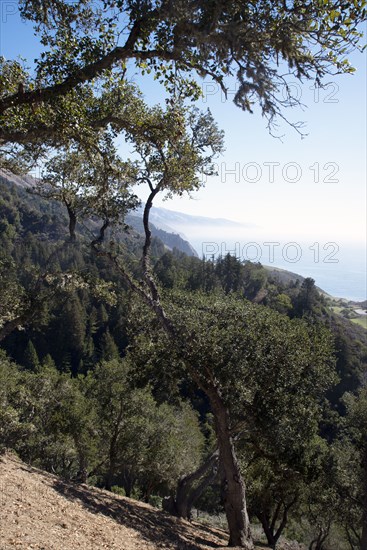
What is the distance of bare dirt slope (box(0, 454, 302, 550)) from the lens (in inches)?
250

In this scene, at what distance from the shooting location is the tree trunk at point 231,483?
1016cm

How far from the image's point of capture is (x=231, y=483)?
33.8ft

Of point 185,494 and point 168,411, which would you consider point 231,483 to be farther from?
point 168,411

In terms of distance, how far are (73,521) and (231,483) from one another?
13.9ft

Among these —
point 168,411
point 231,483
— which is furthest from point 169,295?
point 168,411

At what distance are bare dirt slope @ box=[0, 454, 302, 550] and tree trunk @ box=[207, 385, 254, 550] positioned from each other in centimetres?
72

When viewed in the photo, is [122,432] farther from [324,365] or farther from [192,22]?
[192,22]

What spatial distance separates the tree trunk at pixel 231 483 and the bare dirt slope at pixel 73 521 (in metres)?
0.72

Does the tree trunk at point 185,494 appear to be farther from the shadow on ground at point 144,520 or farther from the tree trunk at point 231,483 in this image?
the tree trunk at point 231,483

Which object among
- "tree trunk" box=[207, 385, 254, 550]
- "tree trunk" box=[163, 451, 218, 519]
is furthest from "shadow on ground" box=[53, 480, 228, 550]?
"tree trunk" box=[163, 451, 218, 519]

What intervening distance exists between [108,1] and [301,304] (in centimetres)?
9131

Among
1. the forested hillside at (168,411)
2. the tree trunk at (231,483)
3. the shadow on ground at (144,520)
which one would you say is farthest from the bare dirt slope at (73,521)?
the forested hillside at (168,411)

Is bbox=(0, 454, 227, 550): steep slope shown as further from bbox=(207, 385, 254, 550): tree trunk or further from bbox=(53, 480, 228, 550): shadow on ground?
bbox=(207, 385, 254, 550): tree trunk

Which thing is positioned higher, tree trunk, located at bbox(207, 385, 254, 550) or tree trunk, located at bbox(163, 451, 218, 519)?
tree trunk, located at bbox(207, 385, 254, 550)
